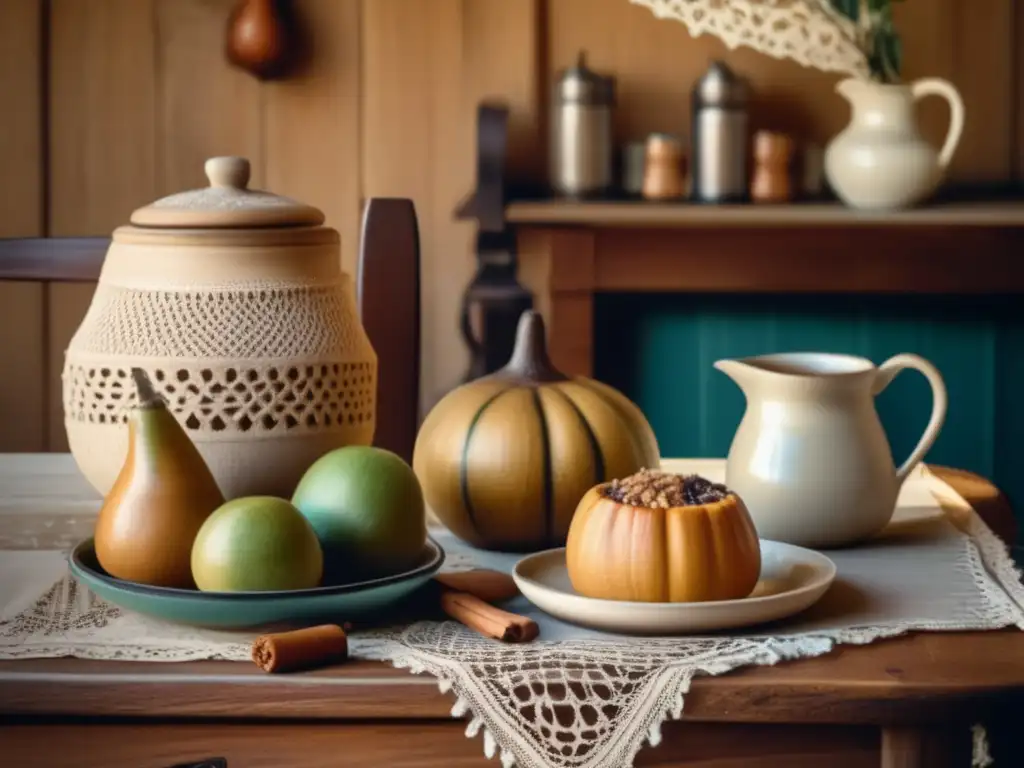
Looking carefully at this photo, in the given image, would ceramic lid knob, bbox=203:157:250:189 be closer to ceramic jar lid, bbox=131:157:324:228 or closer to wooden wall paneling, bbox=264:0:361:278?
ceramic jar lid, bbox=131:157:324:228

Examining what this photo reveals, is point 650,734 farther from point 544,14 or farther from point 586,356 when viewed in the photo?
point 544,14

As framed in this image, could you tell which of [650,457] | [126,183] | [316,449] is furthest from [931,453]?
[316,449]

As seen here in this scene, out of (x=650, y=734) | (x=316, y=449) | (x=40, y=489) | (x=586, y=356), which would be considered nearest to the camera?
(x=650, y=734)

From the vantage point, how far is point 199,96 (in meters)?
2.50

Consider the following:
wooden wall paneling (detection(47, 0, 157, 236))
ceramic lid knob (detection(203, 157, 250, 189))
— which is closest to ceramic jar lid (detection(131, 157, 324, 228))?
ceramic lid knob (detection(203, 157, 250, 189))

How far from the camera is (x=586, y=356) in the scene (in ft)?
7.80

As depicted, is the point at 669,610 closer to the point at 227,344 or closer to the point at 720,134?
the point at 227,344

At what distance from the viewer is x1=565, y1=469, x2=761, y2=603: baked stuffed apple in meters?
0.72

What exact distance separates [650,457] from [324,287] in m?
0.23

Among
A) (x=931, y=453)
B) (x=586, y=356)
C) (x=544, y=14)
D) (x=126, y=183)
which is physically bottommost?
(x=931, y=453)

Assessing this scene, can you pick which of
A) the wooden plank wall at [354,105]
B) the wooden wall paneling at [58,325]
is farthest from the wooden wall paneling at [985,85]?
the wooden wall paneling at [58,325]

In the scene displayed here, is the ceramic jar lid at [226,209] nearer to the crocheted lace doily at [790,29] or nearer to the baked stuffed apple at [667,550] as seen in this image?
the baked stuffed apple at [667,550]

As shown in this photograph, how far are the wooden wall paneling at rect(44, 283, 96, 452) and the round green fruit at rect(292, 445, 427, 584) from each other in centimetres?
189

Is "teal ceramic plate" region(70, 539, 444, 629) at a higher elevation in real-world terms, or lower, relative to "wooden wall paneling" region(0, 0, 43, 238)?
lower
